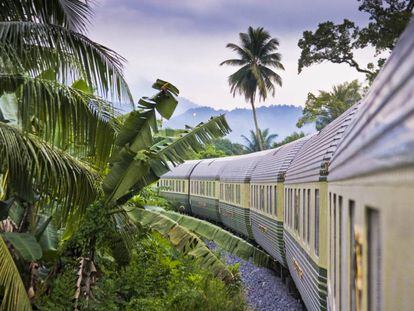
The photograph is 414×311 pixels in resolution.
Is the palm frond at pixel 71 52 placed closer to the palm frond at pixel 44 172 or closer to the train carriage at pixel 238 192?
the palm frond at pixel 44 172

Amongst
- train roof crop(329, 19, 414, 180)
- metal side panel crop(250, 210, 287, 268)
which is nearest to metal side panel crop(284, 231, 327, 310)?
metal side panel crop(250, 210, 287, 268)

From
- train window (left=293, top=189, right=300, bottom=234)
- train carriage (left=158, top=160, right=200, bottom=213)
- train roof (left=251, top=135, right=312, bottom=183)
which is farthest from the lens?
train carriage (left=158, top=160, right=200, bottom=213)

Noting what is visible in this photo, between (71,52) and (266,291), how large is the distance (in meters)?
8.34

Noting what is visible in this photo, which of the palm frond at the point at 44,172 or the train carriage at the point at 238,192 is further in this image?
the train carriage at the point at 238,192

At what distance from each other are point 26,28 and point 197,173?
1975cm

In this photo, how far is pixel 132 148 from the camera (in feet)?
21.7

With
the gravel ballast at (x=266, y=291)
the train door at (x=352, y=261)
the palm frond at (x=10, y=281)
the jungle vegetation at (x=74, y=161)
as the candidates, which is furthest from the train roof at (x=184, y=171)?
the train door at (x=352, y=261)

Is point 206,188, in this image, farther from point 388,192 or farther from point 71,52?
point 388,192

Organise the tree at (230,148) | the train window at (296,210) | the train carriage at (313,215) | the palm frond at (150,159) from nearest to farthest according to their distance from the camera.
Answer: the train carriage at (313,215) < the palm frond at (150,159) < the train window at (296,210) < the tree at (230,148)

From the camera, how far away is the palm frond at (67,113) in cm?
526

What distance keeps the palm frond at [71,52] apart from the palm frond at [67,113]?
25 centimetres

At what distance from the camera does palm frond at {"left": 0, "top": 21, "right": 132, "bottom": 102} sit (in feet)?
17.2

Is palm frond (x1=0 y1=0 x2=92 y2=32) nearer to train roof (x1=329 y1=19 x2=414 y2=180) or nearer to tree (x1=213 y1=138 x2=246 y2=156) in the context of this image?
train roof (x1=329 y1=19 x2=414 y2=180)

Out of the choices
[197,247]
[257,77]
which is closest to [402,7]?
[197,247]
